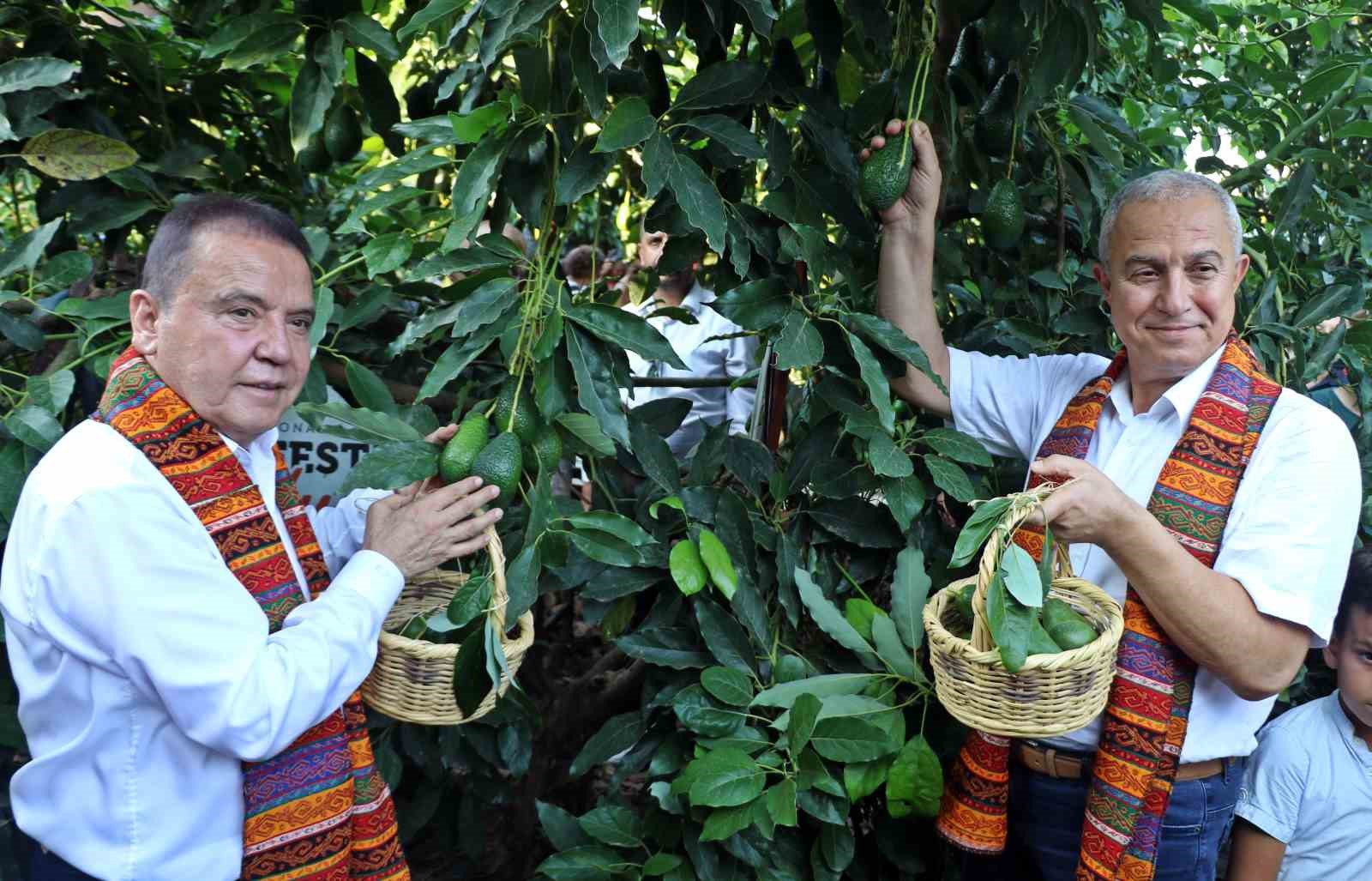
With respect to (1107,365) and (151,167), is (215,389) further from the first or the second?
(1107,365)

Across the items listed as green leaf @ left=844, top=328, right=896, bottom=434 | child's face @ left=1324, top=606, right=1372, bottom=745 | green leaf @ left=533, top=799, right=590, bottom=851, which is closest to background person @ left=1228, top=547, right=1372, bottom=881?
child's face @ left=1324, top=606, right=1372, bottom=745

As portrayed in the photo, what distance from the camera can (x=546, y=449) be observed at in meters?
1.61

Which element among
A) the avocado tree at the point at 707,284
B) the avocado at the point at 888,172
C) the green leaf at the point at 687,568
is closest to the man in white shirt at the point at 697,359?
the avocado tree at the point at 707,284

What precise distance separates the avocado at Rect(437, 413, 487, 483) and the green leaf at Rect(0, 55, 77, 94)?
1.10m

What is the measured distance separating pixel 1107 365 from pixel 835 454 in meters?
0.53

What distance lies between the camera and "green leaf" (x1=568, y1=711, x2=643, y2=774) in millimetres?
Result: 1949

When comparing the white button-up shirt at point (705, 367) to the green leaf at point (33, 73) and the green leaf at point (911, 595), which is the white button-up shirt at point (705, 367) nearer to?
the green leaf at point (911, 595)

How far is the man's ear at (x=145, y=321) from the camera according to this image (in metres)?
1.47

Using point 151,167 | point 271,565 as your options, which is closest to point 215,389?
point 271,565

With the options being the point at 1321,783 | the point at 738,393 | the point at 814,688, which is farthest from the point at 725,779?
the point at 738,393

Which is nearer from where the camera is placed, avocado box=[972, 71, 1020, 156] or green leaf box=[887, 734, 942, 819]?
green leaf box=[887, 734, 942, 819]

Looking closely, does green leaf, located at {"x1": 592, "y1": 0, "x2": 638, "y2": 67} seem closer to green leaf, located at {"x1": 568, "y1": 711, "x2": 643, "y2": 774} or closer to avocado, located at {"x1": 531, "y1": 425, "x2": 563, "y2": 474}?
avocado, located at {"x1": 531, "y1": 425, "x2": 563, "y2": 474}

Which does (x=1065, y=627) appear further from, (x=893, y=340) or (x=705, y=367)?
(x=705, y=367)

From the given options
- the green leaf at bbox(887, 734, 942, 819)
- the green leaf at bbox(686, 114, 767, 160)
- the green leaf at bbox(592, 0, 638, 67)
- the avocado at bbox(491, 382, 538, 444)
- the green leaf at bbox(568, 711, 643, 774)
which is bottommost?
the green leaf at bbox(568, 711, 643, 774)
